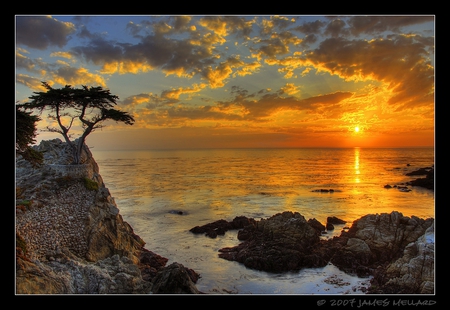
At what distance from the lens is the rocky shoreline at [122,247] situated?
13094mm

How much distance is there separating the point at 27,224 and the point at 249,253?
12.8 metres

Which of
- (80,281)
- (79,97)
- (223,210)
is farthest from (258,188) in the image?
(80,281)

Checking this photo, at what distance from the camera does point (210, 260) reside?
1947 centimetres

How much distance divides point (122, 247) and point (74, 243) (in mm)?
3035

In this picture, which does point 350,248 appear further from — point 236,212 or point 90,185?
point 90,185

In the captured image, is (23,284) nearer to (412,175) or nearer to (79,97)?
(79,97)

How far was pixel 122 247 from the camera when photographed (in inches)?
709

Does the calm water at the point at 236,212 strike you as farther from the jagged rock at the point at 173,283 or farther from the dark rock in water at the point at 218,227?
the jagged rock at the point at 173,283

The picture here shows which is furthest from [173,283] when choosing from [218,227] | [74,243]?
[218,227]

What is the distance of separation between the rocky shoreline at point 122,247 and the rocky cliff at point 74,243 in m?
0.04

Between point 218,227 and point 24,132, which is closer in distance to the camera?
point 24,132

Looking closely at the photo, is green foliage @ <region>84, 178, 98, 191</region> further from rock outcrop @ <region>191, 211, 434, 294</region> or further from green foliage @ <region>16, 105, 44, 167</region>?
rock outcrop @ <region>191, 211, 434, 294</region>

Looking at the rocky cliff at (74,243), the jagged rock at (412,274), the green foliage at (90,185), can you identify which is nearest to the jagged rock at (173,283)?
the rocky cliff at (74,243)

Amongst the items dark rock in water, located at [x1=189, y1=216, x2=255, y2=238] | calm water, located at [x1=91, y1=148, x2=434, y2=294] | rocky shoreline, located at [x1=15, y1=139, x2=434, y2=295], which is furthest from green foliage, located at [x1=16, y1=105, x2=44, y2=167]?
dark rock in water, located at [x1=189, y1=216, x2=255, y2=238]
